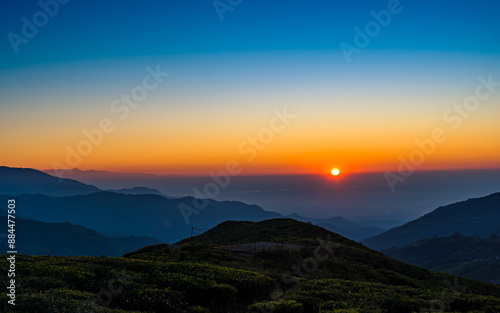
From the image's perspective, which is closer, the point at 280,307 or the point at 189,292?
the point at 280,307

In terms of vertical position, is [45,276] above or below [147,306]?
above

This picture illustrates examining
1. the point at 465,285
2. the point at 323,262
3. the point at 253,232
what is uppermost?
the point at 253,232

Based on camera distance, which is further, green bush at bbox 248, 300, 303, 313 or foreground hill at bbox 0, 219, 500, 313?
green bush at bbox 248, 300, 303, 313

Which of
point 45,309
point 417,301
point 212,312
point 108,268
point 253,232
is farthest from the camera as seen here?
point 253,232

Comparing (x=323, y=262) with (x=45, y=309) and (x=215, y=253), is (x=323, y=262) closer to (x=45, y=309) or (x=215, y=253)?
(x=215, y=253)

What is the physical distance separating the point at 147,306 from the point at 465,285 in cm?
4293

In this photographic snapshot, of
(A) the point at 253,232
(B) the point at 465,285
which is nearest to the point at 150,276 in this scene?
(B) the point at 465,285

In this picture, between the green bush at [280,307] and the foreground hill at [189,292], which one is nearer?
the foreground hill at [189,292]

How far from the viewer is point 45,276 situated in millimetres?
20953

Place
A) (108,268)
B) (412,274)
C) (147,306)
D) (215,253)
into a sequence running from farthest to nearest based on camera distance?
(412,274) < (215,253) < (108,268) < (147,306)

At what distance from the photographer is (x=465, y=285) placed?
4388 cm

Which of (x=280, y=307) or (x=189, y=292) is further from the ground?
(x=189, y=292)

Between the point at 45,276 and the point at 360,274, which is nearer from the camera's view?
the point at 45,276

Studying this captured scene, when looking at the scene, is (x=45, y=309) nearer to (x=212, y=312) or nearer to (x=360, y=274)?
(x=212, y=312)
